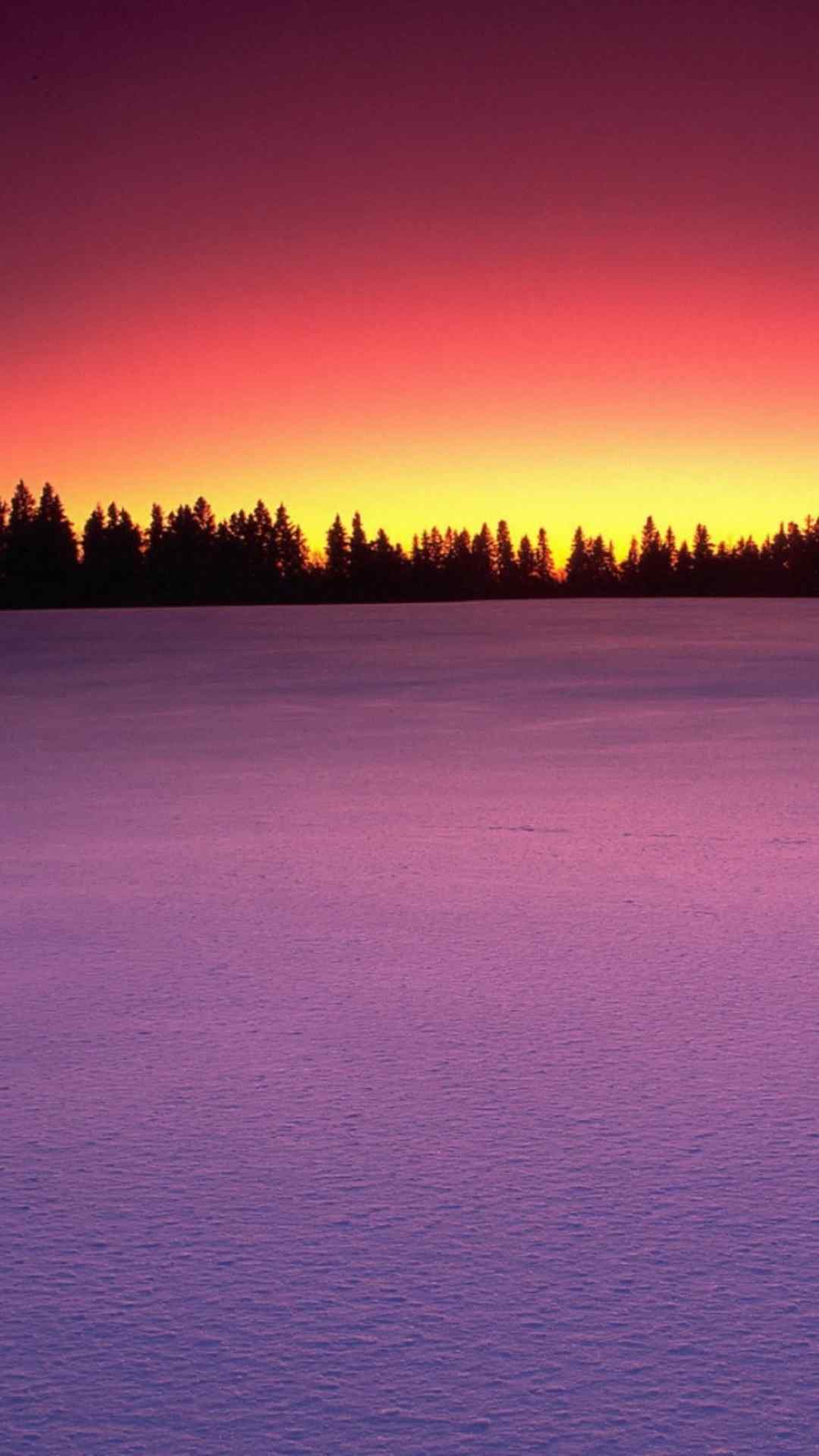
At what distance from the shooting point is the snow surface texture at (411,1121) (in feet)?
7.25

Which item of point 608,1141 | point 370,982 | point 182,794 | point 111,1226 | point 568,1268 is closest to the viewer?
point 568,1268

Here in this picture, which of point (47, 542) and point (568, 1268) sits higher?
point (47, 542)

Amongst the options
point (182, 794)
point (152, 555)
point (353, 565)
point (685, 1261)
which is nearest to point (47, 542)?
point (152, 555)

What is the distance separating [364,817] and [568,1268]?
507 cm

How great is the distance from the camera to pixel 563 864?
20.5 feet

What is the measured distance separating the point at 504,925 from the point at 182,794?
3.71m

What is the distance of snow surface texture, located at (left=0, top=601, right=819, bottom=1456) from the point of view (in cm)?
221

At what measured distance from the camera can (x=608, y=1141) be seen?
3172 mm

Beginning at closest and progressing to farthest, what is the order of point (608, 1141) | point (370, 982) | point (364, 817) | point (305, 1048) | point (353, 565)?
point (608, 1141)
point (305, 1048)
point (370, 982)
point (364, 817)
point (353, 565)

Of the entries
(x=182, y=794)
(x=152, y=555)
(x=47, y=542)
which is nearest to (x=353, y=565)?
(x=152, y=555)

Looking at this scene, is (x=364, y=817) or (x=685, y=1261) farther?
(x=364, y=817)

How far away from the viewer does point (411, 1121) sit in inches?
131

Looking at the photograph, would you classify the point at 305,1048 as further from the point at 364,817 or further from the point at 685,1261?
the point at 364,817

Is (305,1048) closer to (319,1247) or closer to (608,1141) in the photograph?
(608,1141)
